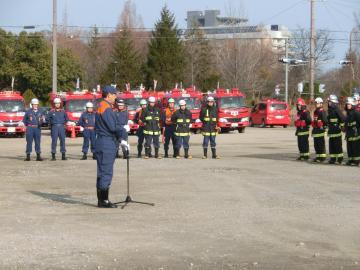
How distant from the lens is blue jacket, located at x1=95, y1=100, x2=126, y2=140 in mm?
12617

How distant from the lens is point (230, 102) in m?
42.1

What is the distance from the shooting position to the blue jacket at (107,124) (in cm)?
1262

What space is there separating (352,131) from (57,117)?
8.96 m

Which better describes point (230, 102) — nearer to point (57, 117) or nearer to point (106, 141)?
point (57, 117)

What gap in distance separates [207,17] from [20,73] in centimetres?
11724

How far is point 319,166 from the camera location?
20406mm

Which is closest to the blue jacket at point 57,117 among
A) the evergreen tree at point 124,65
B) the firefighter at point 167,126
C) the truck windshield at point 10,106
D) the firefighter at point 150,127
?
the firefighter at point 150,127

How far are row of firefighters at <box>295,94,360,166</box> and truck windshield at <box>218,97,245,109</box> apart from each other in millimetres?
18836

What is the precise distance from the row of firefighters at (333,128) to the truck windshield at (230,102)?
742 inches

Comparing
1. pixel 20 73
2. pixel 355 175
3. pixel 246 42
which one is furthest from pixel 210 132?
pixel 246 42

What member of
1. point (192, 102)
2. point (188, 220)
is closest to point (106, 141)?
point (188, 220)

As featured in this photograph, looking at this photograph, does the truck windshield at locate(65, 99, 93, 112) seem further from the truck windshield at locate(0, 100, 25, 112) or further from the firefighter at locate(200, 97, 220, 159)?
the firefighter at locate(200, 97, 220, 159)

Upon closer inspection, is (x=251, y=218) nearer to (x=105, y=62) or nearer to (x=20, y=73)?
(x=20, y=73)

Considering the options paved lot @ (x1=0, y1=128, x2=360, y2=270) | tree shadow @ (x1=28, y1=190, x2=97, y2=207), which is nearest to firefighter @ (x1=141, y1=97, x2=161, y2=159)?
paved lot @ (x1=0, y1=128, x2=360, y2=270)
